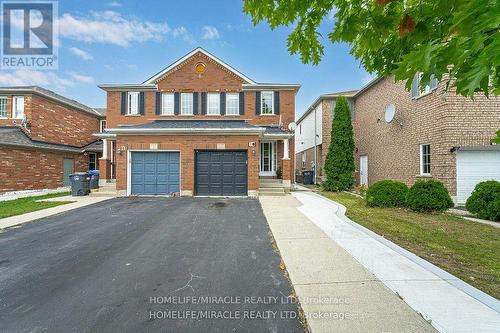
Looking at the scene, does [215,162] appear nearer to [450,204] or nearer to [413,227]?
[413,227]

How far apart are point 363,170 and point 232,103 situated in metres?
11.0

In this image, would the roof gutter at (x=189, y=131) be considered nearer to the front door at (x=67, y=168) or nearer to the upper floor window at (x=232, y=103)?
the upper floor window at (x=232, y=103)

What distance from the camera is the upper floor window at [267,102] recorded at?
1683 centimetres

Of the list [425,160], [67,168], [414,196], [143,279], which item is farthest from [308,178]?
[67,168]

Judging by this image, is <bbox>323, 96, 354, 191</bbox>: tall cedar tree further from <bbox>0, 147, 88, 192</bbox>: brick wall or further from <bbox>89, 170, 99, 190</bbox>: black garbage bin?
<bbox>0, 147, 88, 192</bbox>: brick wall

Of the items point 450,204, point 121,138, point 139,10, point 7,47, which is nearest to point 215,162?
point 121,138

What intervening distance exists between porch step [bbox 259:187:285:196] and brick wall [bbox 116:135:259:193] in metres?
0.77

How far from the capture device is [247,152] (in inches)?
501

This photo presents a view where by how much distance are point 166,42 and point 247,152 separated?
10860 mm

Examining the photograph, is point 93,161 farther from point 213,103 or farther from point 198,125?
point 198,125

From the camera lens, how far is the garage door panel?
42.1ft

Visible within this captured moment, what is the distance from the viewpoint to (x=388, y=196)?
31.3 ft

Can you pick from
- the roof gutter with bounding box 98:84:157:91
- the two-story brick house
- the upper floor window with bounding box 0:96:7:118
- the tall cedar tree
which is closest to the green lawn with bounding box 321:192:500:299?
the tall cedar tree

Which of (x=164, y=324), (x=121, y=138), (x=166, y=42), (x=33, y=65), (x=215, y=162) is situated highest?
(x=166, y=42)
